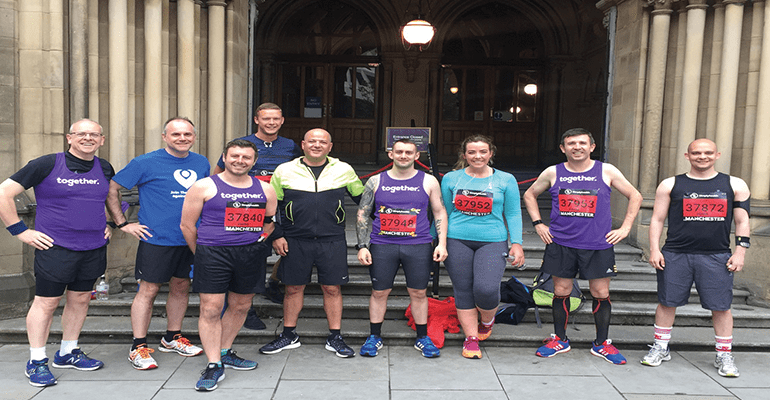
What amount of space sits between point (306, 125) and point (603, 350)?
1039 cm

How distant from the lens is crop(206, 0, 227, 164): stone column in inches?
248

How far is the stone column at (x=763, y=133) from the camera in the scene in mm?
5695

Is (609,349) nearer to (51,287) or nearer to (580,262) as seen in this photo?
(580,262)

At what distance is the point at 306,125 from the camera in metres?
13.9

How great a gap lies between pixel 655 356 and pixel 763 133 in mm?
2822

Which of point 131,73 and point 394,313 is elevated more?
point 131,73

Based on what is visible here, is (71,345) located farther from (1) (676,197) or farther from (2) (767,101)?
(2) (767,101)

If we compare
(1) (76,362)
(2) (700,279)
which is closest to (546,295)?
(2) (700,279)

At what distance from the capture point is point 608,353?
4410mm

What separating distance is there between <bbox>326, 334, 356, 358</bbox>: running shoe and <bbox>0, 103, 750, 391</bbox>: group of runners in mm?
13

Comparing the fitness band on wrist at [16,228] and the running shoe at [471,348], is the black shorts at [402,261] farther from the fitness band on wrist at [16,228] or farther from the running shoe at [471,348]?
the fitness band on wrist at [16,228]

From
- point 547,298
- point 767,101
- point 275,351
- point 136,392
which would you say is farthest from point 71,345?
point 767,101

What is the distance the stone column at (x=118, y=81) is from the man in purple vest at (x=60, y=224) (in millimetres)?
1633

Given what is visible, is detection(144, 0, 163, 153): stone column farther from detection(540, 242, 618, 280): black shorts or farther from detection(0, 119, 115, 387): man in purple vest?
detection(540, 242, 618, 280): black shorts
